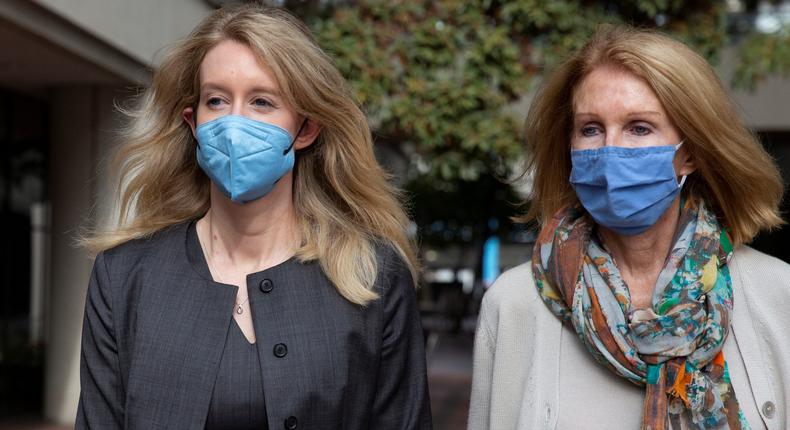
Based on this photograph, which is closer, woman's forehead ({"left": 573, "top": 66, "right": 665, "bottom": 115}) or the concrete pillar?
woman's forehead ({"left": 573, "top": 66, "right": 665, "bottom": 115})

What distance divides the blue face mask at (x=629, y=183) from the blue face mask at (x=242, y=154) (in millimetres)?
816

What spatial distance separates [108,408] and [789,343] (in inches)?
69.2

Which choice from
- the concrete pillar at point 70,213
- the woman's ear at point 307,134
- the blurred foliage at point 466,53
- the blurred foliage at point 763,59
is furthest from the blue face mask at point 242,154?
the concrete pillar at point 70,213

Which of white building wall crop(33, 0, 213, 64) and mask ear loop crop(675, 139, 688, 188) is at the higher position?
white building wall crop(33, 0, 213, 64)

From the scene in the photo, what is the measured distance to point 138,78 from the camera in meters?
7.04

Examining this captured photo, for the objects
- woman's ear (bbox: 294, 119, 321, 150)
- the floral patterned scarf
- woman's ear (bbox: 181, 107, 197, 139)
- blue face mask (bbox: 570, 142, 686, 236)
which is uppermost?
Answer: woman's ear (bbox: 181, 107, 197, 139)

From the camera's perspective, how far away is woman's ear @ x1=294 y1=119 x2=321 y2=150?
2547 millimetres

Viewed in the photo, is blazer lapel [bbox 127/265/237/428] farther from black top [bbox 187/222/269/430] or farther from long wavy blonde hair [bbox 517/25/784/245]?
long wavy blonde hair [bbox 517/25/784/245]

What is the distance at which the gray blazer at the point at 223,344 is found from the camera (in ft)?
7.47

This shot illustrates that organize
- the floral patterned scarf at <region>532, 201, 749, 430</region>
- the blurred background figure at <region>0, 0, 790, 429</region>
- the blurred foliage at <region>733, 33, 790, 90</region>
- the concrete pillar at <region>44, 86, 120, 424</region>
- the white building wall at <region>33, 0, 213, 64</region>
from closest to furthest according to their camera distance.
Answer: the floral patterned scarf at <region>532, 201, 749, 430</region>, the white building wall at <region>33, 0, 213, 64</region>, the blurred background figure at <region>0, 0, 790, 429</region>, the blurred foliage at <region>733, 33, 790, 90</region>, the concrete pillar at <region>44, 86, 120, 424</region>

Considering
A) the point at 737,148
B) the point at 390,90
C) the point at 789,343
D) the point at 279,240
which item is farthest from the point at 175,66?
the point at 390,90

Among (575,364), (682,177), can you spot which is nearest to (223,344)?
(575,364)

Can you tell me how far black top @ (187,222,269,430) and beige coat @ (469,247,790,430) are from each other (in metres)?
0.65

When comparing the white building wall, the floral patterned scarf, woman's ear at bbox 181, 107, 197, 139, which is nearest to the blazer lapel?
woman's ear at bbox 181, 107, 197, 139
